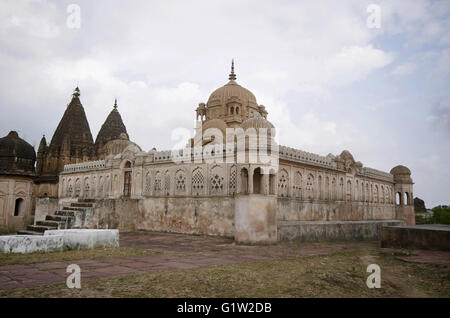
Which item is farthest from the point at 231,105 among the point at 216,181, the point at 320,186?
the point at 216,181

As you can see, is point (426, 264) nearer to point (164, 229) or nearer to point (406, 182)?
point (164, 229)

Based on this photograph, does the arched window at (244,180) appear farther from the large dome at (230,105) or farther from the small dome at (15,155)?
the small dome at (15,155)

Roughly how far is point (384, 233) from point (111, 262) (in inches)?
→ 382

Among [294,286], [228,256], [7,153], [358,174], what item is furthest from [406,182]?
[7,153]

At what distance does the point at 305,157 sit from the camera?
17.9 metres

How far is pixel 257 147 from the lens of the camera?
13562 mm

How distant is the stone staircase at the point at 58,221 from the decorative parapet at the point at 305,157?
31.7 feet

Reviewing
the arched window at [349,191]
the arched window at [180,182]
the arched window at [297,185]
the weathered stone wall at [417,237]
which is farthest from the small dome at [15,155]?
the weathered stone wall at [417,237]

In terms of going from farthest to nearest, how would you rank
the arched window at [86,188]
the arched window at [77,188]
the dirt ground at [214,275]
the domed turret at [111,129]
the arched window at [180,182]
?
the domed turret at [111,129] → the arched window at [77,188] → the arched window at [86,188] → the arched window at [180,182] → the dirt ground at [214,275]

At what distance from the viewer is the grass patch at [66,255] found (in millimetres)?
7555

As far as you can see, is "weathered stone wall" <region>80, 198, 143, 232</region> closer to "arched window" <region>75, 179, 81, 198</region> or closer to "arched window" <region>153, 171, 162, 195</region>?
"arched window" <region>153, 171, 162, 195</region>

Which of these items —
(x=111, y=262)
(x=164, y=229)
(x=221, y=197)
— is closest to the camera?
(x=111, y=262)

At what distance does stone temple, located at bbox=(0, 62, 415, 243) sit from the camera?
45.2ft

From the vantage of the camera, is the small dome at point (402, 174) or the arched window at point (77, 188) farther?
the small dome at point (402, 174)
